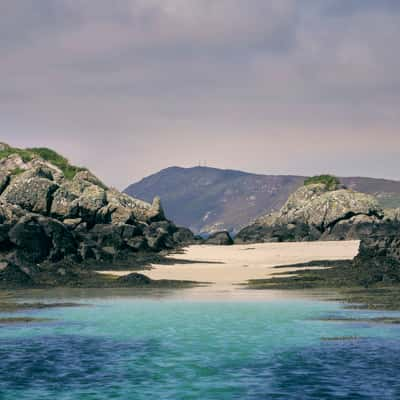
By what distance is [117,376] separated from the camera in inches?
728

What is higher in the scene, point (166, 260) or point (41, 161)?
point (41, 161)

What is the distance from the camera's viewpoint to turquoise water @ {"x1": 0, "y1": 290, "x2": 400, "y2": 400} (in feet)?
55.2

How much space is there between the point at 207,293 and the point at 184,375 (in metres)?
22.2

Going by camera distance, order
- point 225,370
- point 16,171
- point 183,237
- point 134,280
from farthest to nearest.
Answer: point 16,171 → point 183,237 → point 134,280 → point 225,370

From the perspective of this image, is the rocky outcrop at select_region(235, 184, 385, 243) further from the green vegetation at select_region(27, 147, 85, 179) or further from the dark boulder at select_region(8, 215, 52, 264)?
the dark boulder at select_region(8, 215, 52, 264)

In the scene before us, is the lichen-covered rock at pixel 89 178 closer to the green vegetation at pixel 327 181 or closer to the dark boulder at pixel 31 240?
the green vegetation at pixel 327 181

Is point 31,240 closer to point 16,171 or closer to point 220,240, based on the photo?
point 220,240

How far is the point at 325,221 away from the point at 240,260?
34.7 metres

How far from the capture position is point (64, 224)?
239ft

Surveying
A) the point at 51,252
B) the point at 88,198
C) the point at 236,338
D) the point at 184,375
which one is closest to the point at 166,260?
the point at 51,252

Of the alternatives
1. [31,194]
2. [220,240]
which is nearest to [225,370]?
[31,194]

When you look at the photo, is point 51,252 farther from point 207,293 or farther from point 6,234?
point 207,293

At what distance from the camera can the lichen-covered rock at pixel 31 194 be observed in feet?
270

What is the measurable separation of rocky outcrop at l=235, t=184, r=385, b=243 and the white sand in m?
9.88
